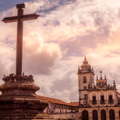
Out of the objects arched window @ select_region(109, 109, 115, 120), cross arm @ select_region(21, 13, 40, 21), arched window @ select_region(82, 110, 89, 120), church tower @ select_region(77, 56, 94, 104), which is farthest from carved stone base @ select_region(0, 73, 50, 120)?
church tower @ select_region(77, 56, 94, 104)

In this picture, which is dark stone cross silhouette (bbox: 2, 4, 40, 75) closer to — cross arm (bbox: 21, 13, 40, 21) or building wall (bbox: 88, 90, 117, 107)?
cross arm (bbox: 21, 13, 40, 21)

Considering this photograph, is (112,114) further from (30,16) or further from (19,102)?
(19,102)

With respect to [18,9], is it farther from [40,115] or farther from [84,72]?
[84,72]

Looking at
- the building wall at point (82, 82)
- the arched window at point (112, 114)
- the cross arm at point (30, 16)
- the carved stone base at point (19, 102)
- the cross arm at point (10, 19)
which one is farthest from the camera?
the building wall at point (82, 82)

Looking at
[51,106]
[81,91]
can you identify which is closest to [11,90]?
[51,106]

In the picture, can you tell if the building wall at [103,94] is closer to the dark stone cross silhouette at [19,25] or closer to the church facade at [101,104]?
the church facade at [101,104]

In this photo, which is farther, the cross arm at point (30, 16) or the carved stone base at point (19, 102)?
the cross arm at point (30, 16)

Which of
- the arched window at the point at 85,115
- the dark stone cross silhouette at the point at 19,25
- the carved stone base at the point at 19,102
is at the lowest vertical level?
the arched window at the point at 85,115

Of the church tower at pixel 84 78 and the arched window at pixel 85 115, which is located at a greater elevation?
the church tower at pixel 84 78

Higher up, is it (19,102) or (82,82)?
(82,82)

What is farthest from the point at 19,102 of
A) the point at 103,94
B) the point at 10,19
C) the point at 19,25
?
the point at 103,94

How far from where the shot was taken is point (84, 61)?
156 ft

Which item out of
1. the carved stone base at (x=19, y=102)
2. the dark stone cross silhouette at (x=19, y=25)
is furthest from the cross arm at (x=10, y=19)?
the carved stone base at (x=19, y=102)

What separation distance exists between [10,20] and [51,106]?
25.0 metres
